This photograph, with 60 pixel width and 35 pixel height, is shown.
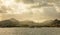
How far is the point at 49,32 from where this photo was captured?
1115mm

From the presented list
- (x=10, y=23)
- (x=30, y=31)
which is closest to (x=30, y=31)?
(x=30, y=31)

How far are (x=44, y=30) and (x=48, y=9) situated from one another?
8.4 inches

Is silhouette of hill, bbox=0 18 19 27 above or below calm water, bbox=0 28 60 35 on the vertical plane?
above

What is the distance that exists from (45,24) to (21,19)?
0.66 ft

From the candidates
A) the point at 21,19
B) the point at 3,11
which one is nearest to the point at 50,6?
the point at 21,19

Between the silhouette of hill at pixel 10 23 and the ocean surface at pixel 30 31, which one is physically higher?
the silhouette of hill at pixel 10 23

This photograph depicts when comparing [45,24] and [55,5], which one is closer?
[45,24]

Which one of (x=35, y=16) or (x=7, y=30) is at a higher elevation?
(x=35, y=16)

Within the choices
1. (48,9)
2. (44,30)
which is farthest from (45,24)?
(48,9)

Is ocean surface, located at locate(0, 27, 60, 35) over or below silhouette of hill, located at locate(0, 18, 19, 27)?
below

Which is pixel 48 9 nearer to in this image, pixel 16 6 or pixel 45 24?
pixel 45 24

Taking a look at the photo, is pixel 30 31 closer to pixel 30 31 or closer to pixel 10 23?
pixel 30 31

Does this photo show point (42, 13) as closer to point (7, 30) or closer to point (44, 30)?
point (44, 30)

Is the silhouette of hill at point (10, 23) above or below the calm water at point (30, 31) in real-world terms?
above
